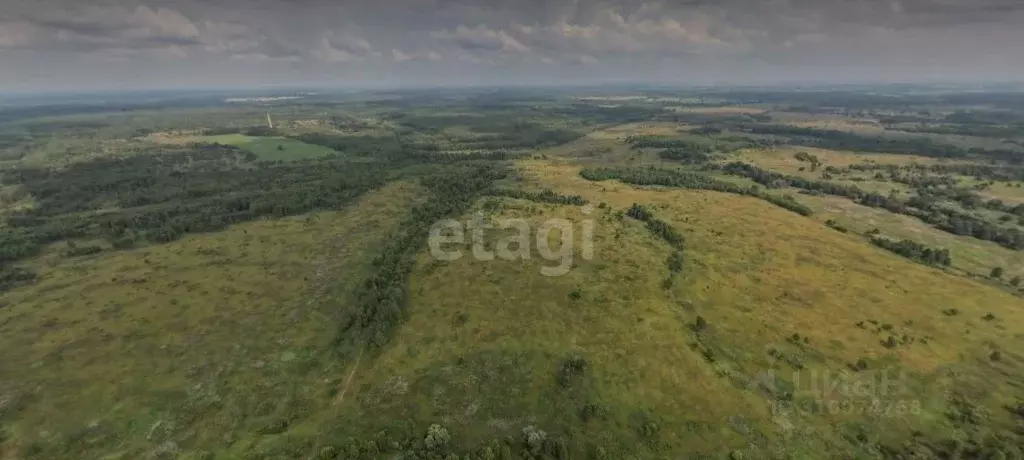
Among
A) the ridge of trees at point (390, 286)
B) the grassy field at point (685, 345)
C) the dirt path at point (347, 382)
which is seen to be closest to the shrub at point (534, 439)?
the grassy field at point (685, 345)

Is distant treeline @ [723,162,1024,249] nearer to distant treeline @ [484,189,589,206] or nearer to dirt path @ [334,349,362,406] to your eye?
distant treeline @ [484,189,589,206]

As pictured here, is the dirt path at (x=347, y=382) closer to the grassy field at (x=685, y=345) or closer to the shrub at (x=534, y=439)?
the grassy field at (x=685, y=345)

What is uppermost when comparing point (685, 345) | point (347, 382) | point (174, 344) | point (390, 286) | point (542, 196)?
point (542, 196)

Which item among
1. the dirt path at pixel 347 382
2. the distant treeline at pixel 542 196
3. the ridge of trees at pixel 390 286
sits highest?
the distant treeline at pixel 542 196

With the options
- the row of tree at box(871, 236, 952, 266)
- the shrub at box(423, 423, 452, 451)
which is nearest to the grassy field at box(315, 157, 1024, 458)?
the shrub at box(423, 423, 452, 451)

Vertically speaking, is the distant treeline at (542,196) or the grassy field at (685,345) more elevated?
the distant treeline at (542,196)

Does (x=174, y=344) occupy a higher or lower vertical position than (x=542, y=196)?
lower

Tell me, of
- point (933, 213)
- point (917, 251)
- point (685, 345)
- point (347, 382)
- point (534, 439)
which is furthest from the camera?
point (933, 213)

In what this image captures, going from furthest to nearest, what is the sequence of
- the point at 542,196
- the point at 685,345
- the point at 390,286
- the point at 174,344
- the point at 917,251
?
the point at 542,196, the point at 917,251, the point at 390,286, the point at 174,344, the point at 685,345

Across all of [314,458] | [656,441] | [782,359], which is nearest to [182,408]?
[314,458]

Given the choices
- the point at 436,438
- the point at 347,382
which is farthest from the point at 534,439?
the point at 347,382

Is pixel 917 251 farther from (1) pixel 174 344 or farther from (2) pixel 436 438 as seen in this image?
(1) pixel 174 344

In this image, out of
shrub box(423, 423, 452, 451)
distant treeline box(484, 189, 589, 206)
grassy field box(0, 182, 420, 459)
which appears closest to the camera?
shrub box(423, 423, 452, 451)
